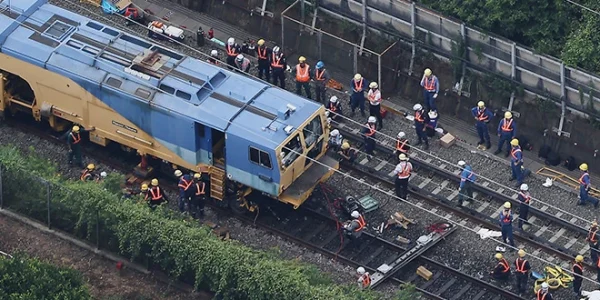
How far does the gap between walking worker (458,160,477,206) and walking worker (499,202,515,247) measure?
5.74 ft

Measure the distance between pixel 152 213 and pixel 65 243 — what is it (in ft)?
9.33

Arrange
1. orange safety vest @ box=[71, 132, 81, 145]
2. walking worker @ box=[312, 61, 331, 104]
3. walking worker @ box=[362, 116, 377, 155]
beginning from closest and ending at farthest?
orange safety vest @ box=[71, 132, 81, 145], walking worker @ box=[362, 116, 377, 155], walking worker @ box=[312, 61, 331, 104]

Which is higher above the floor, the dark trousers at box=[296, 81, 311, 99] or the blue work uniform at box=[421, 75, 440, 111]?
the blue work uniform at box=[421, 75, 440, 111]

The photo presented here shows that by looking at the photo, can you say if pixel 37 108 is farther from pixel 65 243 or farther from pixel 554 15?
pixel 554 15

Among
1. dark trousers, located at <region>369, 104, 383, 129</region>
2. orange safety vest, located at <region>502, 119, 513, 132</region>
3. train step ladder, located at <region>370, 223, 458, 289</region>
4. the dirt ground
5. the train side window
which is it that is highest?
the train side window

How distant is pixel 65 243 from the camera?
3738 centimetres

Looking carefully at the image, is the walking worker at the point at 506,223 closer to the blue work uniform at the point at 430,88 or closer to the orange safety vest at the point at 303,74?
the blue work uniform at the point at 430,88

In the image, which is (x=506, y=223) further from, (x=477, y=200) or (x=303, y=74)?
(x=303, y=74)

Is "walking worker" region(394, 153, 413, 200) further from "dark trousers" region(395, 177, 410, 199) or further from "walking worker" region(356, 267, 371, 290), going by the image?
"walking worker" region(356, 267, 371, 290)

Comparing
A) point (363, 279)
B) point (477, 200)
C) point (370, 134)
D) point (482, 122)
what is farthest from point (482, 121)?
point (363, 279)

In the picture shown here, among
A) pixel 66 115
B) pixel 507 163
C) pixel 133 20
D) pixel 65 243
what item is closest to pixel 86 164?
pixel 66 115

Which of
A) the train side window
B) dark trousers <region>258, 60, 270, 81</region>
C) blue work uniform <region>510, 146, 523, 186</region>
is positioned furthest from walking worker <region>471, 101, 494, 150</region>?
the train side window

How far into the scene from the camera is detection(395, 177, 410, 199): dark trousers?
39562mm

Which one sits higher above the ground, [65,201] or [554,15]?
[554,15]
